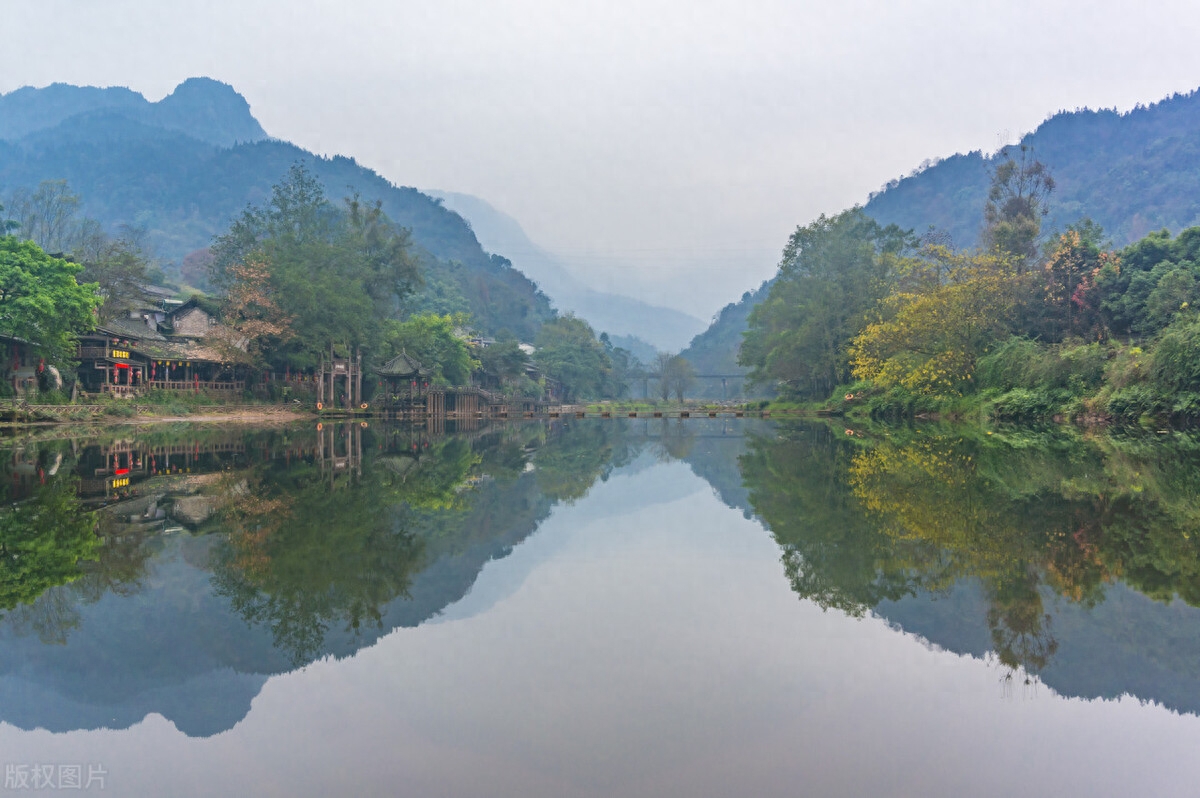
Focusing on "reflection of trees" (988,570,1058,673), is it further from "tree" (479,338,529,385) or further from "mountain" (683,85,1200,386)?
"mountain" (683,85,1200,386)

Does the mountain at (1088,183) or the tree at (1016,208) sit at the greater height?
the mountain at (1088,183)

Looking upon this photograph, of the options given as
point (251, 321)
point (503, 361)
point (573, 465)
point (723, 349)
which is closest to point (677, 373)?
point (503, 361)

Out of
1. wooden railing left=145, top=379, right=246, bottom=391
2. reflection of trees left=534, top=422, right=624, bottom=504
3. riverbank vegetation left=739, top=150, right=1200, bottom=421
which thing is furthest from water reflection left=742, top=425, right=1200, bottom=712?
wooden railing left=145, top=379, right=246, bottom=391

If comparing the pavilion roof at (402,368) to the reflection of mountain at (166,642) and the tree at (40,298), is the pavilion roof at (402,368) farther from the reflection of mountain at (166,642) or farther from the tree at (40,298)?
the reflection of mountain at (166,642)

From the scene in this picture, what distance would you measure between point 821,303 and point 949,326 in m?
17.3

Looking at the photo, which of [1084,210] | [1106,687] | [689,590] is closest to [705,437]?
[689,590]

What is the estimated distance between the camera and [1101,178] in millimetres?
158375

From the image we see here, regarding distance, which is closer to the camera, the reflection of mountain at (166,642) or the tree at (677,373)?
the reflection of mountain at (166,642)

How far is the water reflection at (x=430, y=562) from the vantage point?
4.98 meters

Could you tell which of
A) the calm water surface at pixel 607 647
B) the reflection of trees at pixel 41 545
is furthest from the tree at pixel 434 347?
the calm water surface at pixel 607 647

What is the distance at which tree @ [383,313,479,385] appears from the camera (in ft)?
183

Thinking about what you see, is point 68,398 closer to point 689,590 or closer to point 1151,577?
point 689,590

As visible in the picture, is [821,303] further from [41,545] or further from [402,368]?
[41,545]

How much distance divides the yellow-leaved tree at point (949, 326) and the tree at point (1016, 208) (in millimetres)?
5613
